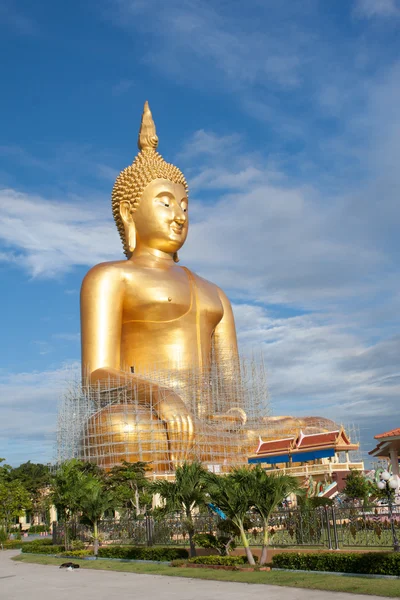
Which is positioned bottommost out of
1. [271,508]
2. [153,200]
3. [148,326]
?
[271,508]

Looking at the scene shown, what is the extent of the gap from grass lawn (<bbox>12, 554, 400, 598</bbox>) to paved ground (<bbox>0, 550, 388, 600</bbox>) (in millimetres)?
203

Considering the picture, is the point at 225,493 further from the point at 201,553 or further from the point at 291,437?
the point at 291,437

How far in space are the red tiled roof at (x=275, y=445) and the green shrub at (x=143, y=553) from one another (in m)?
9.94

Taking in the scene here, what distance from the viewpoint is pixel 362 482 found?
66.2ft

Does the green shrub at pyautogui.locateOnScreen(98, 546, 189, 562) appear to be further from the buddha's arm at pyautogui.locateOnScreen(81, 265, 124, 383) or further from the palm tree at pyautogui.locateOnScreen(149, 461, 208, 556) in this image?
the buddha's arm at pyautogui.locateOnScreen(81, 265, 124, 383)

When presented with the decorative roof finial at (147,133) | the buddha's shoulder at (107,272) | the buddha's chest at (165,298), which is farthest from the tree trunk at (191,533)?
the decorative roof finial at (147,133)

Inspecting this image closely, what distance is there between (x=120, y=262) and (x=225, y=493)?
14008 mm

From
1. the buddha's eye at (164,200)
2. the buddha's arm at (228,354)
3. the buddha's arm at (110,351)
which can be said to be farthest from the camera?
the buddha's arm at (228,354)

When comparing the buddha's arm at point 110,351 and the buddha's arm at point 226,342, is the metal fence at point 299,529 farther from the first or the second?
the buddha's arm at point 226,342

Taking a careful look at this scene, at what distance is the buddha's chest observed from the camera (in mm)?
23438

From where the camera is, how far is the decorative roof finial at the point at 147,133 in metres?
27.4

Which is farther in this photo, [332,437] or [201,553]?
[332,437]

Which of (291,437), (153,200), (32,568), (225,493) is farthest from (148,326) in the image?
(225,493)

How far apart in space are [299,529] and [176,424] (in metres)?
9.03
